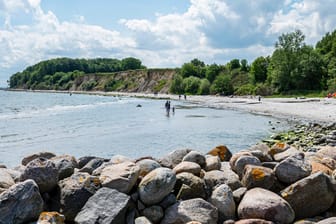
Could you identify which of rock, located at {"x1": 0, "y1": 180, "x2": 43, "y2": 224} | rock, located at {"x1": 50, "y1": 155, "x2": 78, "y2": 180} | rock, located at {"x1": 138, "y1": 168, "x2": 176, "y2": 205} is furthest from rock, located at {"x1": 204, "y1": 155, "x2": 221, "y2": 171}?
rock, located at {"x1": 0, "y1": 180, "x2": 43, "y2": 224}

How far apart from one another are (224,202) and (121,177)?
207 cm

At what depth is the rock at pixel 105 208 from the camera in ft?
22.0

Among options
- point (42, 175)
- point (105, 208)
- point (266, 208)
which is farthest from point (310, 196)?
point (42, 175)

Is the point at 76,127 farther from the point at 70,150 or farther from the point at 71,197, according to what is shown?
the point at 71,197

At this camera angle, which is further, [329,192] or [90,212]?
[329,192]

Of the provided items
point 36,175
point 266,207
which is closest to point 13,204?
point 36,175

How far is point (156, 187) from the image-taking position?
23.8 feet

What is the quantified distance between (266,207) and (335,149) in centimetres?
490

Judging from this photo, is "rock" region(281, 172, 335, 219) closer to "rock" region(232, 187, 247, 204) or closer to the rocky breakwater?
the rocky breakwater

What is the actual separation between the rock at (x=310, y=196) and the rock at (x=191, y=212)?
5.06 feet

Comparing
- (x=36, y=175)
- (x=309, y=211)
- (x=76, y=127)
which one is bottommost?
(x=76, y=127)

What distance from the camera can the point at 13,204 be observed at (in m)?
6.54

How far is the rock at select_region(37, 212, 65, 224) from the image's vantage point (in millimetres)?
6422

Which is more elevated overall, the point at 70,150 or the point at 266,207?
the point at 266,207
